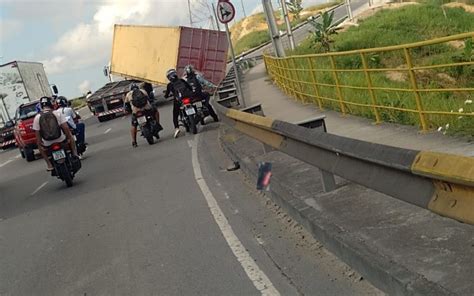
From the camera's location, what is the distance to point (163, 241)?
7000mm

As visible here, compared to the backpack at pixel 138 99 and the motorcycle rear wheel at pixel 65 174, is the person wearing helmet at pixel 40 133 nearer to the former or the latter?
the motorcycle rear wheel at pixel 65 174

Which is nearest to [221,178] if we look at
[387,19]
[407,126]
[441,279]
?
[407,126]

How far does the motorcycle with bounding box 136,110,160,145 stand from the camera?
53.3 ft

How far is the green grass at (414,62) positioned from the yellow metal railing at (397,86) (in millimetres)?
17

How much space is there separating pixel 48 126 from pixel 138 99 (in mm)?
4502

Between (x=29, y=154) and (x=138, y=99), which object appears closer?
(x=138, y=99)

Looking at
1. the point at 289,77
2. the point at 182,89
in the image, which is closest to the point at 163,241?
the point at 182,89

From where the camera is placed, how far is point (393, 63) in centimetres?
2683

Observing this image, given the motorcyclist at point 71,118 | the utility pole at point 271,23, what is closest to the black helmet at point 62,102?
the motorcyclist at point 71,118

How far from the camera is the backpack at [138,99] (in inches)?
639

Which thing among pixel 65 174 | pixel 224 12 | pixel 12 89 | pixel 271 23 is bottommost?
pixel 65 174

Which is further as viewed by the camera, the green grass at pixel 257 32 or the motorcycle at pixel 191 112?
the green grass at pixel 257 32

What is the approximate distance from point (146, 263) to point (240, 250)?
0.96m

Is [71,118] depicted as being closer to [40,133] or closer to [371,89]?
[40,133]
